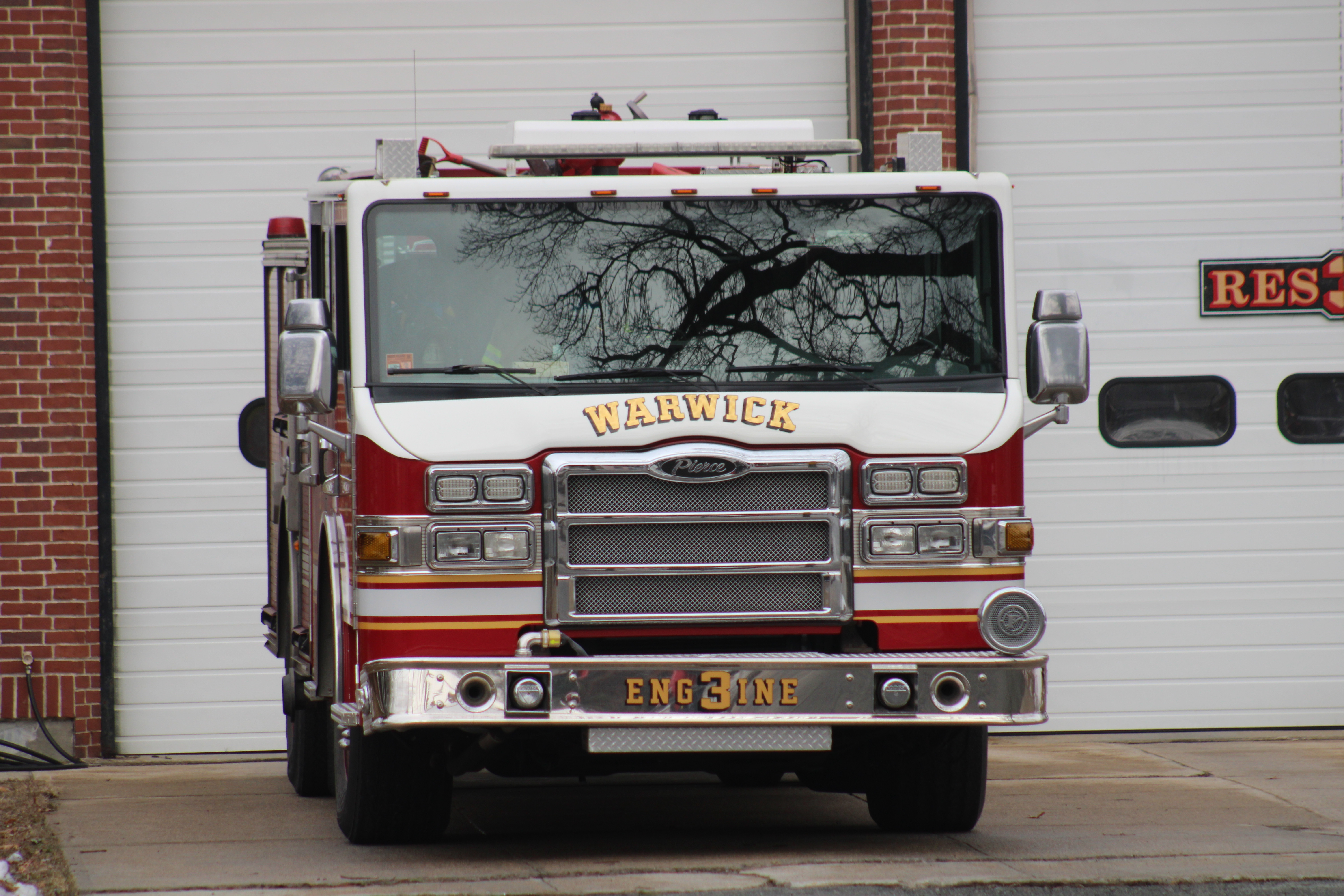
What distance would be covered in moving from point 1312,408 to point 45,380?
295 inches

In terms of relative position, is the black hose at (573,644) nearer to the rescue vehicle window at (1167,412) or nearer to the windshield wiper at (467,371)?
the windshield wiper at (467,371)

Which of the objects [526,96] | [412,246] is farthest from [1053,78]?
[412,246]

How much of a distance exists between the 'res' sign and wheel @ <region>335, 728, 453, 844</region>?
6.06 m

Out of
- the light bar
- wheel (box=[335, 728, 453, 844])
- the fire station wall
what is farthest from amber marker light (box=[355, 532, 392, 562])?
the fire station wall

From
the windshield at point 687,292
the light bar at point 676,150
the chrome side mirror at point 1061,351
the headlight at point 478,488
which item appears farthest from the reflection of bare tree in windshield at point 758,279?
the headlight at point 478,488

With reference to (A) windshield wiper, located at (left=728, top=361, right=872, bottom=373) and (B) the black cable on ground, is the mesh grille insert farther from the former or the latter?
(B) the black cable on ground

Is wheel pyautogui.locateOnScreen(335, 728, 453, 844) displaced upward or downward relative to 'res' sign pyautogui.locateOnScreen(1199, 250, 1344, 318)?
downward

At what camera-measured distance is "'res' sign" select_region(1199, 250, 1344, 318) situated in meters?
10.7

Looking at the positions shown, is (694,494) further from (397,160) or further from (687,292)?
(397,160)

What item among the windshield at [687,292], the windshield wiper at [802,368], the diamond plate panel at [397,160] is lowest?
the windshield wiper at [802,368]

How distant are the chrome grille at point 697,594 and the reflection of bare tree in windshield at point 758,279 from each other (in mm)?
767

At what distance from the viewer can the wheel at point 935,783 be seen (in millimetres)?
6828

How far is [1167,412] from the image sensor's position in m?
10.7

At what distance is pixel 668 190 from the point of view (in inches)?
254
